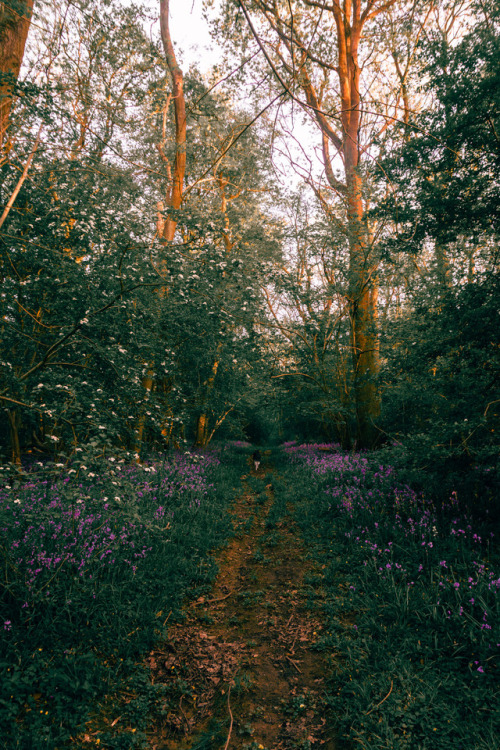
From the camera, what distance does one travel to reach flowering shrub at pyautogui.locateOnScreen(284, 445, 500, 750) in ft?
7.96

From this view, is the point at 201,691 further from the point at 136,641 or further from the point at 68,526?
the point at 68,526

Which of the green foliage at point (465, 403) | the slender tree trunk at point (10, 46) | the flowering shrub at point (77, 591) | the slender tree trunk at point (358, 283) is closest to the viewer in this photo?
the flowering shrub at point (77, 591)

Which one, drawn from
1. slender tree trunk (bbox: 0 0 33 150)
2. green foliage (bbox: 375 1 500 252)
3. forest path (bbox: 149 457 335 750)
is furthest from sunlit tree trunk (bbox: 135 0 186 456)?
green foliage (bbox: 375 1 500 252)

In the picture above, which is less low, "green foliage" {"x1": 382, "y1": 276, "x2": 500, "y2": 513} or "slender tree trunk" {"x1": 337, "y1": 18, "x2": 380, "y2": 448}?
"slender tree trunk" {"x1": 337, "y1": 18, "x2": 380, "y2": 448}

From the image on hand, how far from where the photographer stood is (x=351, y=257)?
10.2 m

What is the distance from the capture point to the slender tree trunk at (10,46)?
13.6 ft

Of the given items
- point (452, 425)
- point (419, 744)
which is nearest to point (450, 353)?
point (452, 425)

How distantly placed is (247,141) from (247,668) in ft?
52.3

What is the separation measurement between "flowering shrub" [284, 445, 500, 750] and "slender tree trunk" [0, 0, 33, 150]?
696 centimetres

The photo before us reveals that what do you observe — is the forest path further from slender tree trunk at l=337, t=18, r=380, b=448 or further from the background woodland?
slender tree trunk at l=337, t=18, r=380, b=448

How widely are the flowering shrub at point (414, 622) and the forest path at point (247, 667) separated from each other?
0.99 feet

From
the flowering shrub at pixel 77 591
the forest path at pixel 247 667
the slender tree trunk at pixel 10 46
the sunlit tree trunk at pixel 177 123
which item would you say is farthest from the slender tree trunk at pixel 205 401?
the slender tree trunk at pixel 10 46

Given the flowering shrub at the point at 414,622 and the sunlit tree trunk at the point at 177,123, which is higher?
the sunlit tree trunk at the point at 177,123

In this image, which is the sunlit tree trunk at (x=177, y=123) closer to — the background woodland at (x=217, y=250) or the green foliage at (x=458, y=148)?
the background woodland at (x=217, y=250)
